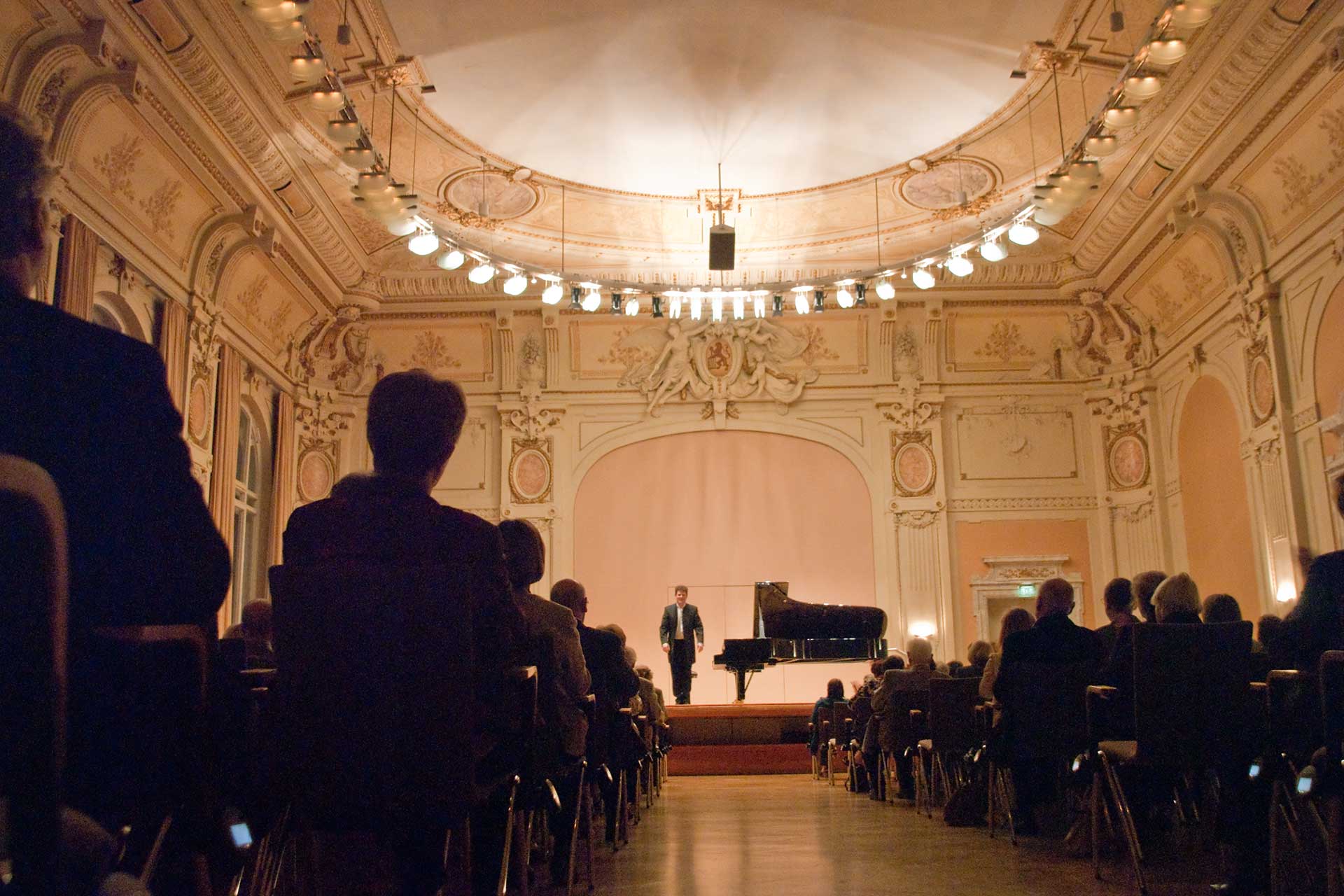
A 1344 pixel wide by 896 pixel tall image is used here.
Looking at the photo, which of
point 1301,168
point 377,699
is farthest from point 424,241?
point 377,699

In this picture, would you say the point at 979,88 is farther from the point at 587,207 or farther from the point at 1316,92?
the point at 587,207

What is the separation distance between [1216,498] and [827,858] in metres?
9.15

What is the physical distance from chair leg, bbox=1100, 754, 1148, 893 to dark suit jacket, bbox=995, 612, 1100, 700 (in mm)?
864

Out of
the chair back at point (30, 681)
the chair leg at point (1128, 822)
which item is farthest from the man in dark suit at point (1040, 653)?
the chair back at point (30, 681)

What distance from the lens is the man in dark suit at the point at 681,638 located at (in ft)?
41.2

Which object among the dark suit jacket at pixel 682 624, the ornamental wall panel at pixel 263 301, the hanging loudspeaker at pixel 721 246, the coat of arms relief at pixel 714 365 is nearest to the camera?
the ornamental wall panel at pixel 263 301

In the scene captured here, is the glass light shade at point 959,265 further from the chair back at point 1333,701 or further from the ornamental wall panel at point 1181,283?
the chair back at point 1333,701

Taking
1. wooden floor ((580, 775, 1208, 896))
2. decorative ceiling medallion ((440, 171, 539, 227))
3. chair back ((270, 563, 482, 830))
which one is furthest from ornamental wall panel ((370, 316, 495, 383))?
chair back ((270, 563, 482, 830))

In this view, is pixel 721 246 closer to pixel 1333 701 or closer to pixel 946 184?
pixel 946 184

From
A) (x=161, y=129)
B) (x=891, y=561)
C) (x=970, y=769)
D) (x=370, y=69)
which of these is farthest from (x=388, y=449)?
(x=891, y=561)

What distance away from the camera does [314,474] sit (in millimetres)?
13492

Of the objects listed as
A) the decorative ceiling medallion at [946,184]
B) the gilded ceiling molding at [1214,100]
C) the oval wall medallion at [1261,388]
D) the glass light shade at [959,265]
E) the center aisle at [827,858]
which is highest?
the decorative ceiling medallion at [946,184]

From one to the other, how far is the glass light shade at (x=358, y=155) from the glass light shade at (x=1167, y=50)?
5.70 m

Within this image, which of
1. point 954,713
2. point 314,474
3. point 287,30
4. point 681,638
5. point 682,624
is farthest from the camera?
point 314,474
